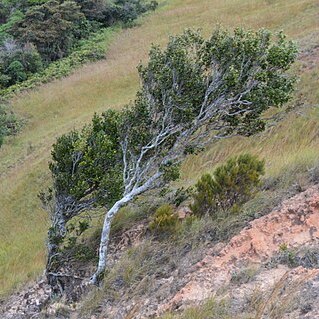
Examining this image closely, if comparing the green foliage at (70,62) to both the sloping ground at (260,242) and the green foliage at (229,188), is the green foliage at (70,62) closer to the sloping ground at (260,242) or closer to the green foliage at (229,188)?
the green foliage at (229,188)

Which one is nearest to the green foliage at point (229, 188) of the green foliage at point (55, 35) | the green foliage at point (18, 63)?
the green foliage at point (55, 35)

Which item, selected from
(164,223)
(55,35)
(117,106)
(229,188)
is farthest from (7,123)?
(229,188)

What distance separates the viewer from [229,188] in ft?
26.9

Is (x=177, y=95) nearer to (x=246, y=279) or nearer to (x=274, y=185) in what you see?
(x=274, y=185)

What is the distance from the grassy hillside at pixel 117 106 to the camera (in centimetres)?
1107

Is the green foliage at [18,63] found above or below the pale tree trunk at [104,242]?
above

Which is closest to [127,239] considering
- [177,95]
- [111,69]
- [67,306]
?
[67,306]

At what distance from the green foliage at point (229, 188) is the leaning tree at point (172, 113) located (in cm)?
81

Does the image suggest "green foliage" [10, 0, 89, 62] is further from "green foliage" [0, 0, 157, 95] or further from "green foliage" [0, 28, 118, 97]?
"green foliage" [0, 28, 118, 97]

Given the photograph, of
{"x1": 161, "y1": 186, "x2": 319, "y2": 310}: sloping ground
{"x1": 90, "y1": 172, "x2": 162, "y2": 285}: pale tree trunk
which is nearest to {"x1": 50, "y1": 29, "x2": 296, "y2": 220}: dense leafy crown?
{"x1": 90, "y1": 172, "x2": 162, "y2": 285}: pale tree trunk

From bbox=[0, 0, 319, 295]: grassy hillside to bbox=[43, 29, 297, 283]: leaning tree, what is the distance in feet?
4.63

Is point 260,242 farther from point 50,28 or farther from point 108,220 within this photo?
point 50,28

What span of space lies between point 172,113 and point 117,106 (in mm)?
11577

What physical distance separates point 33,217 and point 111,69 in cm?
1479
